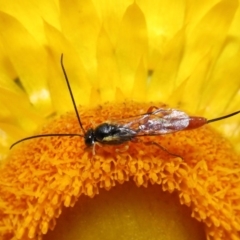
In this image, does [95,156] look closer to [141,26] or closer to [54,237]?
[54,237]

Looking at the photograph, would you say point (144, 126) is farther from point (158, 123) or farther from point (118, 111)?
point (118, 111)

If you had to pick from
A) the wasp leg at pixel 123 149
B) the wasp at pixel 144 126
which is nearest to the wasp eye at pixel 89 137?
the wasp at pixel 144 126

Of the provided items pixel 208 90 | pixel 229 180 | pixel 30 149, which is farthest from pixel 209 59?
pixel 30 149

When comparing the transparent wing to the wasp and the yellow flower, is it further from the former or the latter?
the yellow flower

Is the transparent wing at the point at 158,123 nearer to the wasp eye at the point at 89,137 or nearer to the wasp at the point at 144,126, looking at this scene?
the wasp at the point at 144,126

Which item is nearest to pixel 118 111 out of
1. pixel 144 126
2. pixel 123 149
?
pixel 123 149

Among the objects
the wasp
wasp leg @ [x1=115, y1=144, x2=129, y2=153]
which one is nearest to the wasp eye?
the wasp
